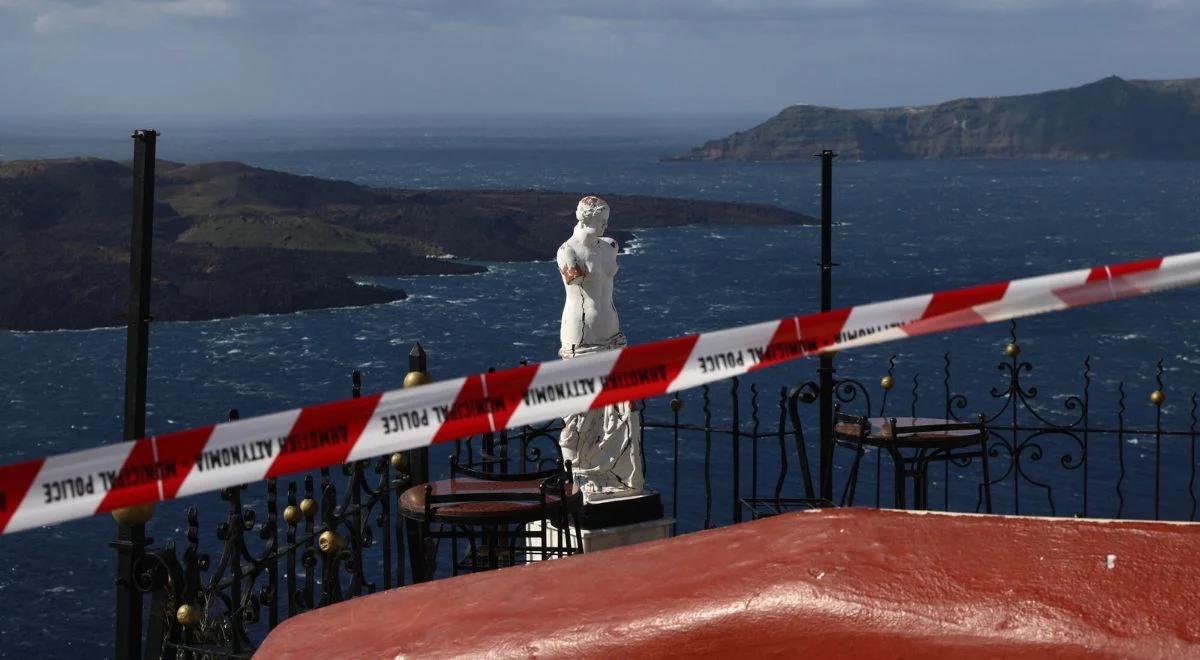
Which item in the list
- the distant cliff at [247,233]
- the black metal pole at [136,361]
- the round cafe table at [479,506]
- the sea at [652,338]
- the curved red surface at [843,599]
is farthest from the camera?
the distant cliff at [247,233]

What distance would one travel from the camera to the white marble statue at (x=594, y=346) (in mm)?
10312

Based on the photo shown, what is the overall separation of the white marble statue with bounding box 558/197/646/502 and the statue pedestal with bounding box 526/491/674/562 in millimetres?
87

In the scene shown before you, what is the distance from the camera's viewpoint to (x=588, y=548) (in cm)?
1002

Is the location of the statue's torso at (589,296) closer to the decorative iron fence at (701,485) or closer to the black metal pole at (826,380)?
the decorative iron fence at (701,485)

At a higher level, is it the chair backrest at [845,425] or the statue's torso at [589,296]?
the statue's torso at [589,296]

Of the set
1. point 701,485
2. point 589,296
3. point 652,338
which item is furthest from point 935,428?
point 652,338

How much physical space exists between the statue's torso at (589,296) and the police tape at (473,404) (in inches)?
245

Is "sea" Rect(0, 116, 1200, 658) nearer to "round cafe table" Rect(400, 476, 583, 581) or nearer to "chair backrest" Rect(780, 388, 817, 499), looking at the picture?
"chair backrest" Rect(780, 388, 817, 499)

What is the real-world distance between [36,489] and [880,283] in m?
105

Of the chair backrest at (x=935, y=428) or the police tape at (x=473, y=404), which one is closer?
the police tape at (x=473, y=404)

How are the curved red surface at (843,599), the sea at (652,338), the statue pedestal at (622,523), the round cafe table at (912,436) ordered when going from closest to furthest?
the curved red surface at (843,599) < the round cafe table at (912,436) < the statue pedestal at (622,523) < the sea at (652,338)

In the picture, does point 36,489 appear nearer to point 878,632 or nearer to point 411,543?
point 878,632

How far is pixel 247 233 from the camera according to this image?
155750mm

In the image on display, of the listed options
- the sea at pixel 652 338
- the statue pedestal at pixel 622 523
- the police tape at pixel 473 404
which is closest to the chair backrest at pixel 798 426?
the statue pedestal at pixel 622 523
